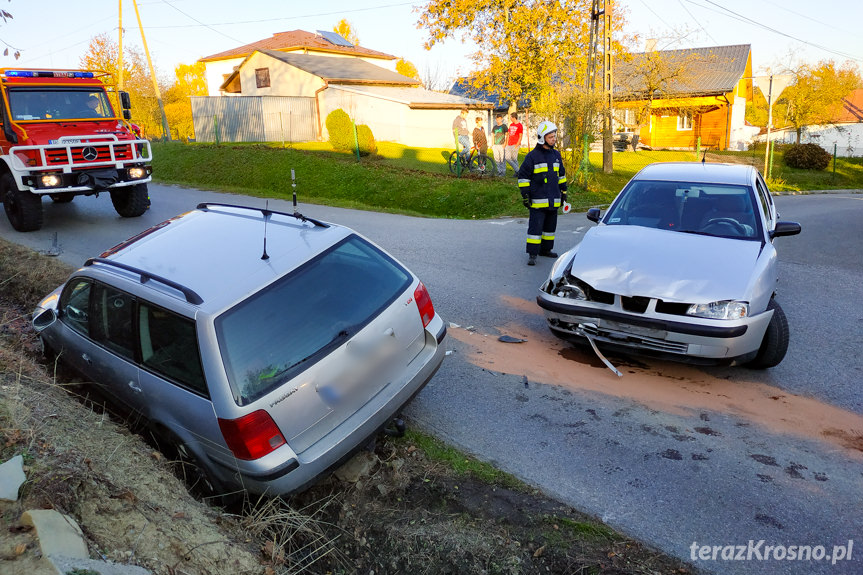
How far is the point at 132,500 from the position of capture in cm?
297

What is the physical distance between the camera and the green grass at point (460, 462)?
3.75m

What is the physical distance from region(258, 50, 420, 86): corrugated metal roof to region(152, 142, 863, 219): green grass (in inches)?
238

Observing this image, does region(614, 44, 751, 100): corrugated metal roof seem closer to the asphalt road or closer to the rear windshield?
the asphalt road

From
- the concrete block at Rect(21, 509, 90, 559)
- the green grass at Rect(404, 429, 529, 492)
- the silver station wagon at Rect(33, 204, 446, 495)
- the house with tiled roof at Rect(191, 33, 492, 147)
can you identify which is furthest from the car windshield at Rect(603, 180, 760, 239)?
the house with tiled roof at Rect(191, 33, 492, 147)

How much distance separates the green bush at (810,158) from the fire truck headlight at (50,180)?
27.5 meters

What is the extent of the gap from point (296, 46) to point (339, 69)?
9.23m

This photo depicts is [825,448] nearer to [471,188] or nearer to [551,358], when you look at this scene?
[551,358]

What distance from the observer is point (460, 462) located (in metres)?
3.97

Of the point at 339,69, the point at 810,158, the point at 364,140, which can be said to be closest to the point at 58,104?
the point at 364,140

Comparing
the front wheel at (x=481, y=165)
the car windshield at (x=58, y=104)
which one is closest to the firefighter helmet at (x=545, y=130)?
the car windshield at (x=58, y=104)

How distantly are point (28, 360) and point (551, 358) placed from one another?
435 cm

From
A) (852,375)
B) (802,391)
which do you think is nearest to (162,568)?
(802,391)

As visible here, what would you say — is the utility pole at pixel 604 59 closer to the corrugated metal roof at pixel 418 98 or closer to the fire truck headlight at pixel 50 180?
the corrugated metal roof at pixel 418 98

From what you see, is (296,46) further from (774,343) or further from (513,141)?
(774,343)
